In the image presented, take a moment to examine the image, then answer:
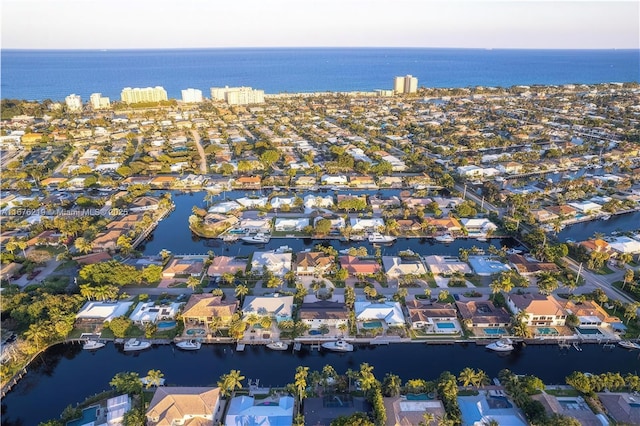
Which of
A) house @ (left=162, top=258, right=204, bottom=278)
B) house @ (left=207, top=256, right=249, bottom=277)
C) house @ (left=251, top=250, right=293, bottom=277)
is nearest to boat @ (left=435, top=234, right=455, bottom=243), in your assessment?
house @ (left=251, top=250, right=293, bottom=277)

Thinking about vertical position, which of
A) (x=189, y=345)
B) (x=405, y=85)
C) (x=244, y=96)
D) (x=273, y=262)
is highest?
(x=405, y=85)

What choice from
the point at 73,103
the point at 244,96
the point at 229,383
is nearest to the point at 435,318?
the point at 229,383

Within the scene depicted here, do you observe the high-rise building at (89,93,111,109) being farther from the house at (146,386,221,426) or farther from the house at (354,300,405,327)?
the house at (146,386,221,426)

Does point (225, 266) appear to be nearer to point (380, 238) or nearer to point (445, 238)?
point (380, 238)

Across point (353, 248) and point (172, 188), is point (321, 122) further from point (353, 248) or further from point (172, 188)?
point (353, 248)

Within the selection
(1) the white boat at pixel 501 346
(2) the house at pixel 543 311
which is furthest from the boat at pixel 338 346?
(2) the house at pixel 543 311

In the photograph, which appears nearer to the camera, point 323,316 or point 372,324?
point 323,316

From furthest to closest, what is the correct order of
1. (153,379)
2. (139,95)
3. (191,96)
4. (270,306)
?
(191,96) < (139,95) < (270,306) < (153,379)
